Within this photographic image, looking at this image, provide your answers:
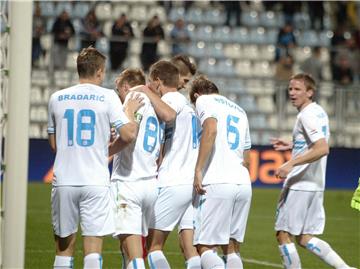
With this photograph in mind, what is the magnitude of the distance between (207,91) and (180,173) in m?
0.79

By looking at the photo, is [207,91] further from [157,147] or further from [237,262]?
[237,262]

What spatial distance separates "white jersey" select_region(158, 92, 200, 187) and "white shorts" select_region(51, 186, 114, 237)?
3.25 feet

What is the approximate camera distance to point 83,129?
25.9 feet

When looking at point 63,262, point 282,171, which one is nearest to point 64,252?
point 63,262

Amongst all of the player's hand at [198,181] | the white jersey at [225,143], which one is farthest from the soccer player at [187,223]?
the player's hand at [198,181]

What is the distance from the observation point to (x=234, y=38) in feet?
88.7

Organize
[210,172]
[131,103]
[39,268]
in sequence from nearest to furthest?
[131,103], [210,172], [39,268]

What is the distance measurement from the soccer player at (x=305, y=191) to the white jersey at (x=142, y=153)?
2.01 m

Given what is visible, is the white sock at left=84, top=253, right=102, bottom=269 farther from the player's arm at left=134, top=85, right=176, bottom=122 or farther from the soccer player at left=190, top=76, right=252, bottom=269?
the player's arm at left=134, top=85, right=176, bottom=122

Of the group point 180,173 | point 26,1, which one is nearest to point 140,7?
point 180,173

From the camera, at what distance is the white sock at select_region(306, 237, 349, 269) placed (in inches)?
389

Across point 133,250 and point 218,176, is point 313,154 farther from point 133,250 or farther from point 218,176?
point 133,250

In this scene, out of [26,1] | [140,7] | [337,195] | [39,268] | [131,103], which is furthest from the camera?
[140,7]

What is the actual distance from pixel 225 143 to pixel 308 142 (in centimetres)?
148
